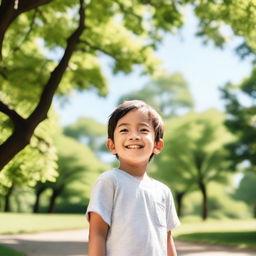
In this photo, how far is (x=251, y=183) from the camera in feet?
167

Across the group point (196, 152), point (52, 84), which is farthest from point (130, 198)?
point (196, 152)

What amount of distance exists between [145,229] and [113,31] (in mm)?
10729

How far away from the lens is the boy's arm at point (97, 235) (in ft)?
7.88

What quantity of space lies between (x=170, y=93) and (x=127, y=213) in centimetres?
4995

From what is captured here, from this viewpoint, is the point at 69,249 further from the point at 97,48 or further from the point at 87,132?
the point at 87,132

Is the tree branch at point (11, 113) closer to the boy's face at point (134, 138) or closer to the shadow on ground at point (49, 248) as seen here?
the shadow on ground at point (49, 248)

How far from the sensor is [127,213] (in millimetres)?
2488

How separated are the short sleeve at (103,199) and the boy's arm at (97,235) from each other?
3cm

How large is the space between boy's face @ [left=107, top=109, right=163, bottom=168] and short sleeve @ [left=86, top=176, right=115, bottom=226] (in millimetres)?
205

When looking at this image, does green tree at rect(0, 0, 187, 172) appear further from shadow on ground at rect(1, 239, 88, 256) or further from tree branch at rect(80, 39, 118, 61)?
shadow on ground at rect(1, 239, 88, 256)

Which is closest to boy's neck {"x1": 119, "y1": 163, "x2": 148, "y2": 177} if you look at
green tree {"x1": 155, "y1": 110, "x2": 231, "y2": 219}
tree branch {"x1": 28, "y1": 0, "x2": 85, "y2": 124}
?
tree branch {"x1": 28, "y1": 0, "x2": 85, "y2": 124}

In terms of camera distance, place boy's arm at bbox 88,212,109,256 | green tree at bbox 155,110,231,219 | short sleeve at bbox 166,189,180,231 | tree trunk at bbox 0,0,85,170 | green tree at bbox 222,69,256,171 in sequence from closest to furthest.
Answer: boy's arm at bbox 88,212,109,256 < short sleeve at bbox 166,189,180,231 < tree trunk at bbox 0,0,85,170 < green tree at bbox 222,69,256,171 < green tree at bbox 155,110,231,219

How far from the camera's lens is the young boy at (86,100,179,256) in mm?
2447

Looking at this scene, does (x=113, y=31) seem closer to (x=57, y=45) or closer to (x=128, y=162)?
(x=57, y=45)
